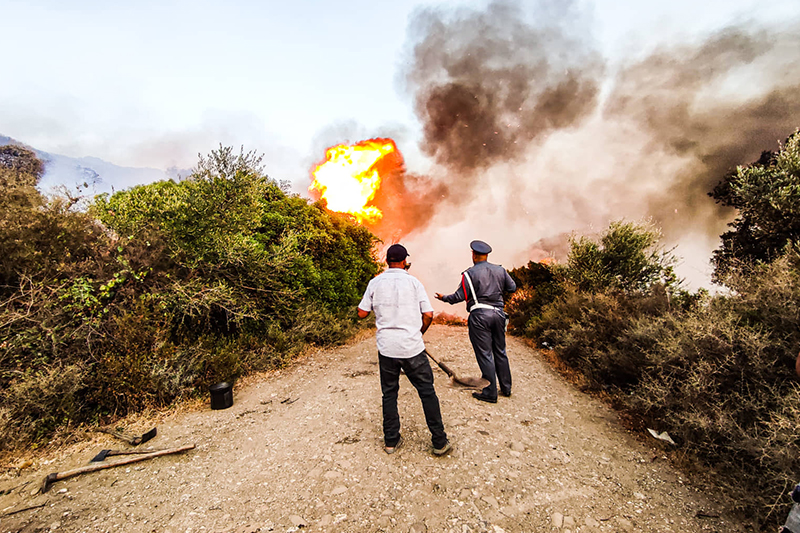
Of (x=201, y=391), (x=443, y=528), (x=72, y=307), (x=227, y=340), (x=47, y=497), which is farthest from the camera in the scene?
(x=227, y=340)

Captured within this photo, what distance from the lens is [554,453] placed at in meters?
4.45

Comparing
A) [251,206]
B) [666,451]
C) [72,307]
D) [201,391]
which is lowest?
[666,451]

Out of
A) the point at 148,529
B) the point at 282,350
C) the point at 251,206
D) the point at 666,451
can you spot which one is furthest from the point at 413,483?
the point at 251,206

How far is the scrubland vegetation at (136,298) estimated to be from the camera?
4945 millimetres

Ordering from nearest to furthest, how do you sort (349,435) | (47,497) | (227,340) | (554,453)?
(47,497) → (554,453) → (349,435) → (227,340)

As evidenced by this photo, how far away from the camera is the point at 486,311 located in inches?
227

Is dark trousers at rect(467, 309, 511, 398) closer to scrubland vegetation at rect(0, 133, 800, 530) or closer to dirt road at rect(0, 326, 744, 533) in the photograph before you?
dirt road at rect(0, 326, 744, 533)

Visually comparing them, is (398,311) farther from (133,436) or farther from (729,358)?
(729,358)

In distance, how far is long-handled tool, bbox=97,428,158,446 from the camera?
15.1ft

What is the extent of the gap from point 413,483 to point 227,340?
5.97 meters

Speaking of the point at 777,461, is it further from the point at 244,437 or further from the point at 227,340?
the point at 227,340

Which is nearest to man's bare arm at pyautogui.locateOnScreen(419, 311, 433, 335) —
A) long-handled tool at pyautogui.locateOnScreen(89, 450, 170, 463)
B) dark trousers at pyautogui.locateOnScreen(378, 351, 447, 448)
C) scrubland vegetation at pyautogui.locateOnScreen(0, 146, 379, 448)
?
dark trousers at pyautogui.locateOnScreen(378, 351, 447, 448)

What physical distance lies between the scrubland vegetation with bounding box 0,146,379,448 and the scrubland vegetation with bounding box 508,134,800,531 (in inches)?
293

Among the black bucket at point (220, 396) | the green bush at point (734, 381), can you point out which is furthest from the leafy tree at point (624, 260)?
the black bucket at point (220, 396)
